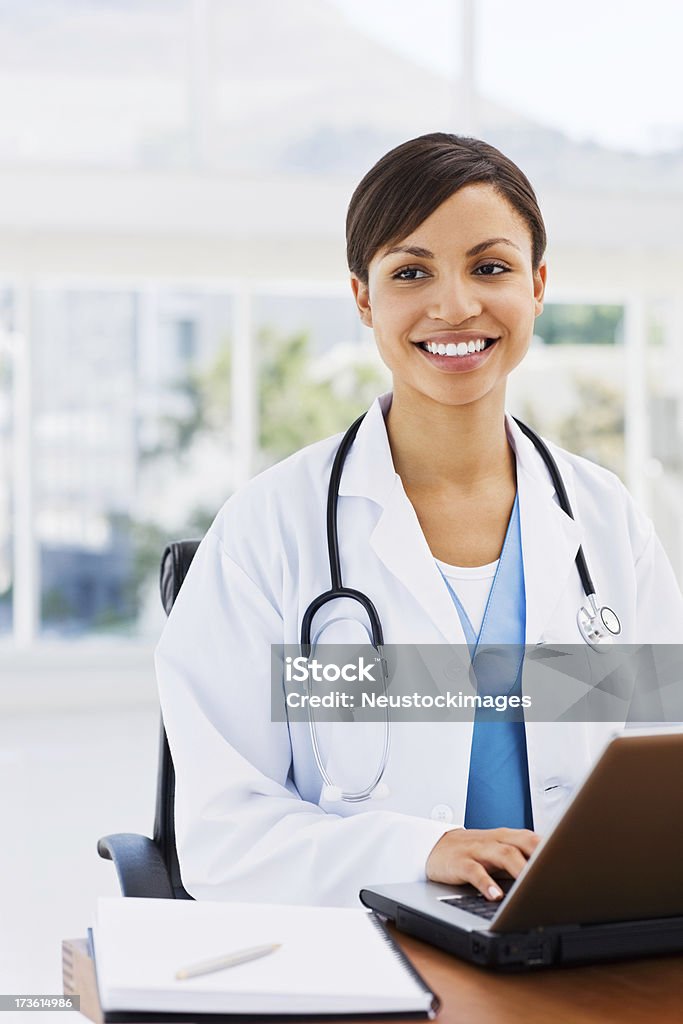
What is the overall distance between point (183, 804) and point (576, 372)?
191 inches

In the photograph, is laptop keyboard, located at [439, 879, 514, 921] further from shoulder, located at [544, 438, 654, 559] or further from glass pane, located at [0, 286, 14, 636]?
glass pane, located at [0, 286, 14, 636]

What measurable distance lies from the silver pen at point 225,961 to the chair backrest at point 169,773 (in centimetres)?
61

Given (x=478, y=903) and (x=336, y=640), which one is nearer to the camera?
(x=478, y=903)

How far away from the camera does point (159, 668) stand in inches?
53.9

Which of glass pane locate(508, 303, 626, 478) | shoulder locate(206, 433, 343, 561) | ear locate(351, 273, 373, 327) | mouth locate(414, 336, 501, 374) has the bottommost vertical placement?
shoulder locate(206, 433, 343, 561)

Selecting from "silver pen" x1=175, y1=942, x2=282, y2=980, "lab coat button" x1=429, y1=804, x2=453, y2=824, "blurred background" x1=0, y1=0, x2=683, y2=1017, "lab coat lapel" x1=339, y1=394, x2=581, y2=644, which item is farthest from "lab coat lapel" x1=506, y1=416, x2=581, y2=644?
"blurred background" x1=0, y1=0, x2=683, y2=1017

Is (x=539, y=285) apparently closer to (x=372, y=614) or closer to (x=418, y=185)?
(x=418, y=185)

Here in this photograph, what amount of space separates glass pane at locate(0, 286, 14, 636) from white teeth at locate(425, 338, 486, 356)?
421cm

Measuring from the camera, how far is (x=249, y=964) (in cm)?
81

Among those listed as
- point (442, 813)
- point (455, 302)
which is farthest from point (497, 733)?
point (455, 302)

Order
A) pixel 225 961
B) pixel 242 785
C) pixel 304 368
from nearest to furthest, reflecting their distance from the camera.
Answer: pixel 225 961 → pixel 242 785 → pixel 304 368

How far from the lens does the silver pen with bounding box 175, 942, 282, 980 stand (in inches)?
30.7

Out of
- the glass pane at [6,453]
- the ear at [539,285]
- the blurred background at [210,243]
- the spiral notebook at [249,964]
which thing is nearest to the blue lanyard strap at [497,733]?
the ear at [539,285]

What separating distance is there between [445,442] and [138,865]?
0.65 metres
